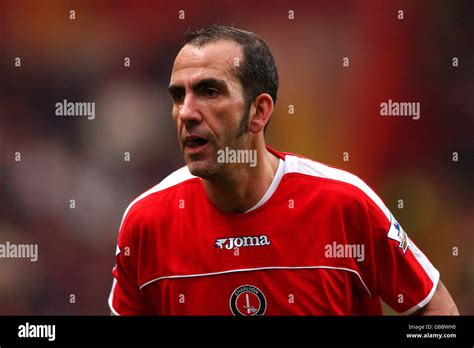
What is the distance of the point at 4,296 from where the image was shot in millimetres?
5281

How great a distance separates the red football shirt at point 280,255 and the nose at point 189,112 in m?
0.39

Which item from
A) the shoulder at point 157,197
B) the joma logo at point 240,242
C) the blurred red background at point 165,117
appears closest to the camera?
the joma logo at point 240,242

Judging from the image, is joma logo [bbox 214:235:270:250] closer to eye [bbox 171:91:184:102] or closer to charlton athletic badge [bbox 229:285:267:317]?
charlton athletic badge [bbox 229:285:267:317]

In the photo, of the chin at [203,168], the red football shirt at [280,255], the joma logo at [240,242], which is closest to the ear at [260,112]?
the red football shirt at [280,255]

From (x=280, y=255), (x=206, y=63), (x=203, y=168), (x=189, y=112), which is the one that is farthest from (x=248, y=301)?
(x=206, y=63)

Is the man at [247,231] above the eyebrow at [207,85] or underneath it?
underneath

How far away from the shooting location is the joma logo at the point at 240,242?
318cm

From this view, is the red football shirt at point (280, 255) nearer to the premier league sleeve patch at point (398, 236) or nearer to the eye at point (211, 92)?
the premier league sleeve patch at point (398, 236)

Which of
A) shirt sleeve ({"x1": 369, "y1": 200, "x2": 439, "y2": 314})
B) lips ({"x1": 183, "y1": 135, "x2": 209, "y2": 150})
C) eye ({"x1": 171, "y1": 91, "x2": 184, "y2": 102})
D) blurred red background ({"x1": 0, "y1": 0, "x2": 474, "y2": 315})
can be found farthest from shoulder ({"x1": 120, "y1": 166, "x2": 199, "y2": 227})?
blurred red background ({"x1": 0, "y1": 0, "x2": 474, "y2": 315})

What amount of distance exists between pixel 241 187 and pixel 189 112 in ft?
1.33

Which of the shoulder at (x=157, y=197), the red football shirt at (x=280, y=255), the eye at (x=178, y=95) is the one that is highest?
the eye at (x=178, y=95)

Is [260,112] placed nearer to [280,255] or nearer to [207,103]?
[207,103]
